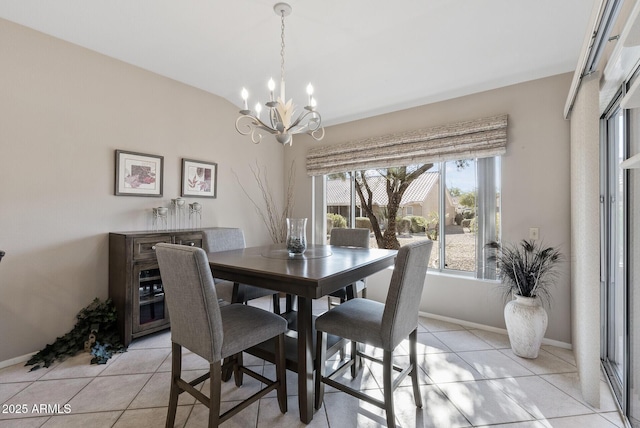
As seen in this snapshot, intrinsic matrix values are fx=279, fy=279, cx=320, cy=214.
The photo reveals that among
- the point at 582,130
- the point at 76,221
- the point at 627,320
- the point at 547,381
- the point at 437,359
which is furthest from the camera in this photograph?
the point at 76,221

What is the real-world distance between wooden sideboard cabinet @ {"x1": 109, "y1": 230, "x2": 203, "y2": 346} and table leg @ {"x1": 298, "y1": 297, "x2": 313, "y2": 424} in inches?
70.5

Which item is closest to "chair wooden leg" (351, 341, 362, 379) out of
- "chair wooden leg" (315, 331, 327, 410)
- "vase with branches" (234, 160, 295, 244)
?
"chair wooden leg" (315, 331, 327, 410)

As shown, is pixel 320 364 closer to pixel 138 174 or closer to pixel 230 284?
pixel 230 284

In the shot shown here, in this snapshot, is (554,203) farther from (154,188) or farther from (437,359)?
(154,188)

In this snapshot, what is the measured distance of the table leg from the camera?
1.56m

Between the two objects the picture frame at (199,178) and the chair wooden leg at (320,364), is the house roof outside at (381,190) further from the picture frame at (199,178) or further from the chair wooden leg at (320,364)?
the chair wooden leg at (320,364)

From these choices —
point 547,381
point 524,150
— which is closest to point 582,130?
point 524,150

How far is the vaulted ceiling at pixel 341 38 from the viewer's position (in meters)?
1.94

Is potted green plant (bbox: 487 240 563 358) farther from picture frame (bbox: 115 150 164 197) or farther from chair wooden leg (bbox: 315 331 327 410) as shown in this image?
picture frame (bbox: 115 150 164 197)

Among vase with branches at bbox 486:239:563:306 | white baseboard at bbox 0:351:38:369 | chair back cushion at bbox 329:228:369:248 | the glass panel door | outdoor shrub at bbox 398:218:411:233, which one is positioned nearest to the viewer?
the glass panel door

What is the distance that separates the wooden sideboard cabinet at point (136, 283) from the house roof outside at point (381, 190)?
7.44 feet

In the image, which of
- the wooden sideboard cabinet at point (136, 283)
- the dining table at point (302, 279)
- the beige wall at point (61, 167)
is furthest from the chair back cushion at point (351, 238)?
the beige wall at point (61, 167)

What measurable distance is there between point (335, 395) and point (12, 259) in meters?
2.69

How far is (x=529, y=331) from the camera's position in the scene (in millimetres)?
2240
